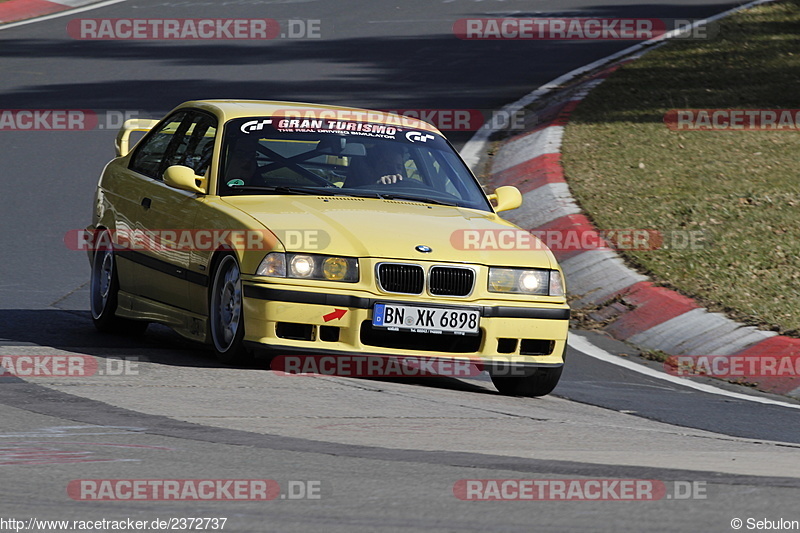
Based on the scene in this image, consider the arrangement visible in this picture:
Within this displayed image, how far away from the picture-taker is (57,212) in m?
12.8

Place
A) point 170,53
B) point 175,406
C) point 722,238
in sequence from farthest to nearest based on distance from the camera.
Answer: point 170,53 → point 722,238 → point 175,406

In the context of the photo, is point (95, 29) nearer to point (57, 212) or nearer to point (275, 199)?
point (57, 212)

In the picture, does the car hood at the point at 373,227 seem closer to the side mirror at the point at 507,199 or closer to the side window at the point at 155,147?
the side mirror at the point at 507,199

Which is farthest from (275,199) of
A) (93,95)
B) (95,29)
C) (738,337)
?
(95,29)

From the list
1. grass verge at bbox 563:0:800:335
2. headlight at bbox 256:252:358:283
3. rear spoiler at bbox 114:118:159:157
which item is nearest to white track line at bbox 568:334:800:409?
grass verge at bbox 563:0:800:335

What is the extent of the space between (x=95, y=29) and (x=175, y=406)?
18412mm

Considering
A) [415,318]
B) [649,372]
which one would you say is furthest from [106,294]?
[649,372]

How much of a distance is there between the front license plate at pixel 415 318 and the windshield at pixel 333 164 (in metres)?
1.14

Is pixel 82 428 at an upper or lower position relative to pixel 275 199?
lower

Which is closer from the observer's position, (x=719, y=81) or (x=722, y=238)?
(x=722, y=238)

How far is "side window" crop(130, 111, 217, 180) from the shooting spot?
8.58 metres

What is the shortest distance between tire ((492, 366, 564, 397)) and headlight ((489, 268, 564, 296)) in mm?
416

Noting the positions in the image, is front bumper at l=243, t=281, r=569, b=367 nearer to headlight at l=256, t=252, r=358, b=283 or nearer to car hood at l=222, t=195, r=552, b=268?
headlight at l=256, t=252, r=358, b=283

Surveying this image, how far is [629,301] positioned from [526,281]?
259 cm
